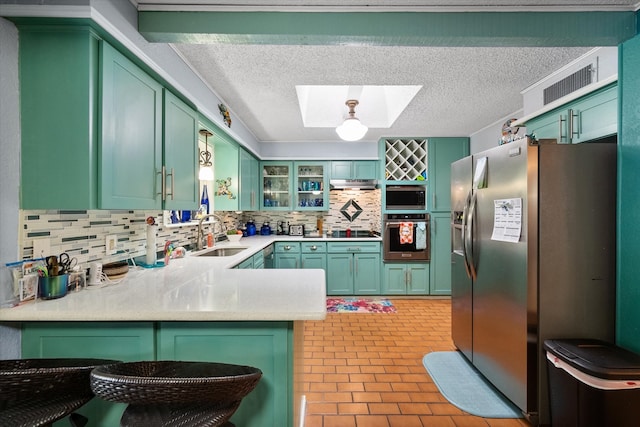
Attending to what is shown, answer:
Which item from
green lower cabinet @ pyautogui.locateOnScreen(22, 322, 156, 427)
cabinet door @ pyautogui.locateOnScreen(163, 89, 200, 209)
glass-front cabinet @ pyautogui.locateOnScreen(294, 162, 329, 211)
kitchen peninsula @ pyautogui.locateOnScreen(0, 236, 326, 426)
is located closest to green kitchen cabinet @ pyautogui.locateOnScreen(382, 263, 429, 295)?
glass-front cabinet @ pyautogui.locateOnScreen(294, 162, 329, 211)

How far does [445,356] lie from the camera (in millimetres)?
2658

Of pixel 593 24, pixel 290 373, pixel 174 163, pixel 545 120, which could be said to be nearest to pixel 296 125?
pixel 174 163

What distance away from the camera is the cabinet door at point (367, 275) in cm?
443

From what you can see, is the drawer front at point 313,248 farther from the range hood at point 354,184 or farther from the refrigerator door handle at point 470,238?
the refrigerator door handle at point 470,238

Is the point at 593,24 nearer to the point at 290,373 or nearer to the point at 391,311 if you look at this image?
the point at 290,373

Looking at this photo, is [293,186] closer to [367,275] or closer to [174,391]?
[367,275]

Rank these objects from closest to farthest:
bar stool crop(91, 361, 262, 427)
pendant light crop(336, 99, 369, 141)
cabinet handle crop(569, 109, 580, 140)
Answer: bar stool crop(91, 361, 262, 427) → cabinet handle crop(569, 109, 580, 140) → pendant light crop(336, 99, 369, 141)

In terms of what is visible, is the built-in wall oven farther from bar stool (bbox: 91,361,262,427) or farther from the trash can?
bar stool (bbox: 91,361,262,427)

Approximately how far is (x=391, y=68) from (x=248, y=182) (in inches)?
99.8

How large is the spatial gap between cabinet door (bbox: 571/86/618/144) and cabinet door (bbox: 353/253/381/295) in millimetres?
2842

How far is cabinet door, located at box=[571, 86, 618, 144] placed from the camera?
5.87 feet

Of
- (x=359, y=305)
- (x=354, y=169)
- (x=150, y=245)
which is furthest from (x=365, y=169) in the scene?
(x=150, y=245)

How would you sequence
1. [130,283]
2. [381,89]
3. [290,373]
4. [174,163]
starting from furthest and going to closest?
[381,89] < [174,163] < [130,283] < [290,373]

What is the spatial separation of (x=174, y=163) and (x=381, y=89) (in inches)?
108
